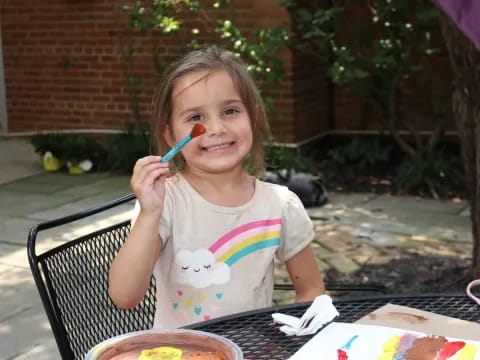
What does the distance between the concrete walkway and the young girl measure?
1.50m

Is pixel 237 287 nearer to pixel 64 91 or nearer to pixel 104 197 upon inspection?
pixel 104 197

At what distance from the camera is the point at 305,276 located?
6.82ft

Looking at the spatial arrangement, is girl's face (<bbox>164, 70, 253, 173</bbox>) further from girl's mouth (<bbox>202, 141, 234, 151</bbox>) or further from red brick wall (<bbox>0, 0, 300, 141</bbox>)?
red brick wall (<bbox>0, 0, 300, 141</bbox>)

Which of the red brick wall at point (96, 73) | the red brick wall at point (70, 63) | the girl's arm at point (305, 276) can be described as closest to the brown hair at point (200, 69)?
the girl's arm at point (305, 276)

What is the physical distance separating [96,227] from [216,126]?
3.44m

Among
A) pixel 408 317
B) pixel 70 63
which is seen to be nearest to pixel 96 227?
pixel 70 63

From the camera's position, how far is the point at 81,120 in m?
8.39

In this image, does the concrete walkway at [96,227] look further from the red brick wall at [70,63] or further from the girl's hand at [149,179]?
the girl's hand at [149,179]

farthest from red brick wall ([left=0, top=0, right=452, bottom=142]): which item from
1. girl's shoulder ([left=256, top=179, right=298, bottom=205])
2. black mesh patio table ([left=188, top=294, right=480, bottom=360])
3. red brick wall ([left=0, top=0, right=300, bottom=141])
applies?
black mesh patio table ([left=188, top=294, right=480, bottom=360])

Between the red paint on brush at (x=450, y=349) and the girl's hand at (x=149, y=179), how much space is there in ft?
2.15

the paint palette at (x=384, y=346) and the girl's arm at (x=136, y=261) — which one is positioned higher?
the girl's arm at (x=136, y=261)

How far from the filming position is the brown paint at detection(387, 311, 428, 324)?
1.57 m

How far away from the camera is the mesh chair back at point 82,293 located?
5.90 feet

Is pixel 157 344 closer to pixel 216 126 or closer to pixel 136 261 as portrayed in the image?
pixel 136 261
